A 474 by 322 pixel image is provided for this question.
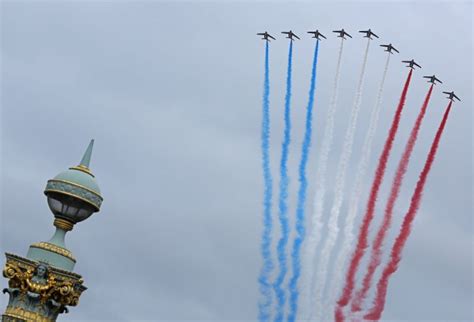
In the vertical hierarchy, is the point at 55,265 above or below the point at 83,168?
below

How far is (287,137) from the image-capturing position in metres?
89.8

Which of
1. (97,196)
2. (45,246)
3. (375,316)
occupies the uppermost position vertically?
(375,316)

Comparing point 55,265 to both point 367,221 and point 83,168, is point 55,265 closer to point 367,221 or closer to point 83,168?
point 83,168

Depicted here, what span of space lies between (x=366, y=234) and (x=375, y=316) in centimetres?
818

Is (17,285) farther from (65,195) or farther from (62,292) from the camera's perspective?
(65,195)

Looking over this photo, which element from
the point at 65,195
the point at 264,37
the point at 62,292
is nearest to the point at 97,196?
the point at 65,195

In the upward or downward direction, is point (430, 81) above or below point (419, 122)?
above

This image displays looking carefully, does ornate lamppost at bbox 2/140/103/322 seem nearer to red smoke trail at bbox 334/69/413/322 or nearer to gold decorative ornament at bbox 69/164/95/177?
gold decorative ornament at bbox 69/164/95/177

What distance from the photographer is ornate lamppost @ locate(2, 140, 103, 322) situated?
28.8 metres

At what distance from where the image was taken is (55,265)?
96.7ft

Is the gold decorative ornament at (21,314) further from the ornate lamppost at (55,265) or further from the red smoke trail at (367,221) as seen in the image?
the red smoke trail at (367,221)

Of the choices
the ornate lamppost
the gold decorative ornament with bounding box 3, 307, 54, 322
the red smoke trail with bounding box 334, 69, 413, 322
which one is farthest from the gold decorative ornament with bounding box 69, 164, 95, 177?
the red smoke trail with bounding box 334, 69, 413, 322

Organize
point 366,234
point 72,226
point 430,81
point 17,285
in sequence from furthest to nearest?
point 430,81
point 366,234
point 72,226
point 17,285

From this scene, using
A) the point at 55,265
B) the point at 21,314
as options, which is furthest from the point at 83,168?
the point at 21,314
